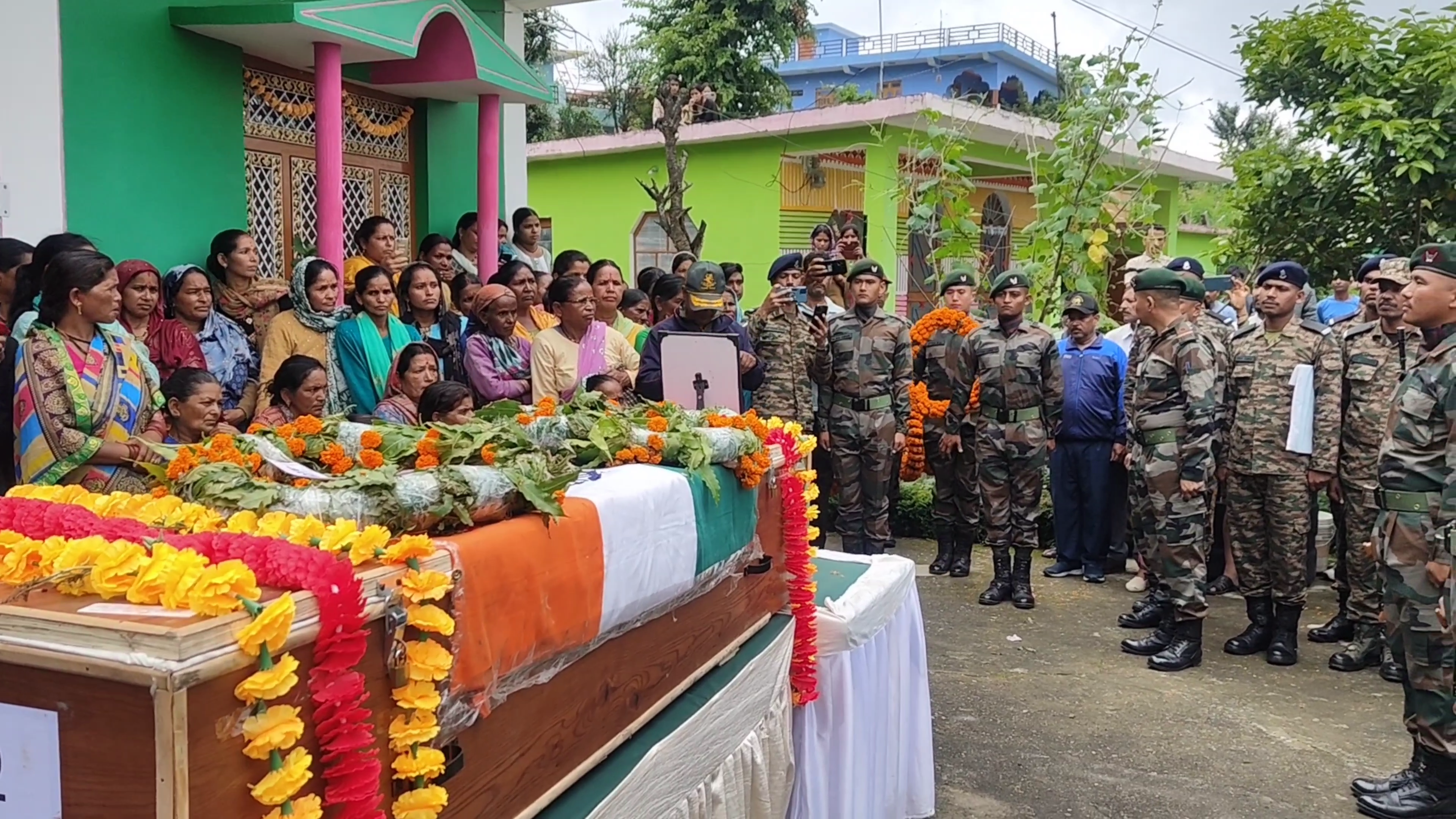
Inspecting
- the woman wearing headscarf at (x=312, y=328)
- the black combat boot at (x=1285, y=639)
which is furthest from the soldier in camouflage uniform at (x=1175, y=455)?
the woman wearing headscarf at (x=312, y=328)

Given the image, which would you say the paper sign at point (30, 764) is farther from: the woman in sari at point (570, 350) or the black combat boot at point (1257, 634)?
the black combat boot at point (1257, 634)

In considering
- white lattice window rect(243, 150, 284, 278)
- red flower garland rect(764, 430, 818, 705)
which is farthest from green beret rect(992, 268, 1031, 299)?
white lattice window rect(243, 150, 284, 278)

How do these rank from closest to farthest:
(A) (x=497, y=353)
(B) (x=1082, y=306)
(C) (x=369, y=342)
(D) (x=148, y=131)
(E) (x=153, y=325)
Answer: (E) (x=153, y=325), (C) (x=369, y=342), (A) (x=497, y=353), (D) (x=148, y=131), (B) (x=1082, y=306)

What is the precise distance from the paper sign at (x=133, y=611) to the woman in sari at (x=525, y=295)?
4.20 m

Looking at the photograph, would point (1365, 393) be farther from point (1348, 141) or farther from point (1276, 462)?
point (1348, 141)

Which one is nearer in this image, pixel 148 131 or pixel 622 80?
pixel 148 131

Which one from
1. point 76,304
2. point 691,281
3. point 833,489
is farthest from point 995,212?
point 76,304

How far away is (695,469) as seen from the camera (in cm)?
275

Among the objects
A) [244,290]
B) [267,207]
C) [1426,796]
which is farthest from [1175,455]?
[267,207]

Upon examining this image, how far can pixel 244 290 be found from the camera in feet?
18.0

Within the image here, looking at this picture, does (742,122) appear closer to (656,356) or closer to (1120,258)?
(1120,258)

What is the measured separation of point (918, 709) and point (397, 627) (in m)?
2.77

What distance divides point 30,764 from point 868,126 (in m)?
13.0

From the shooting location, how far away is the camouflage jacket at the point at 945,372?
23.8 ft
